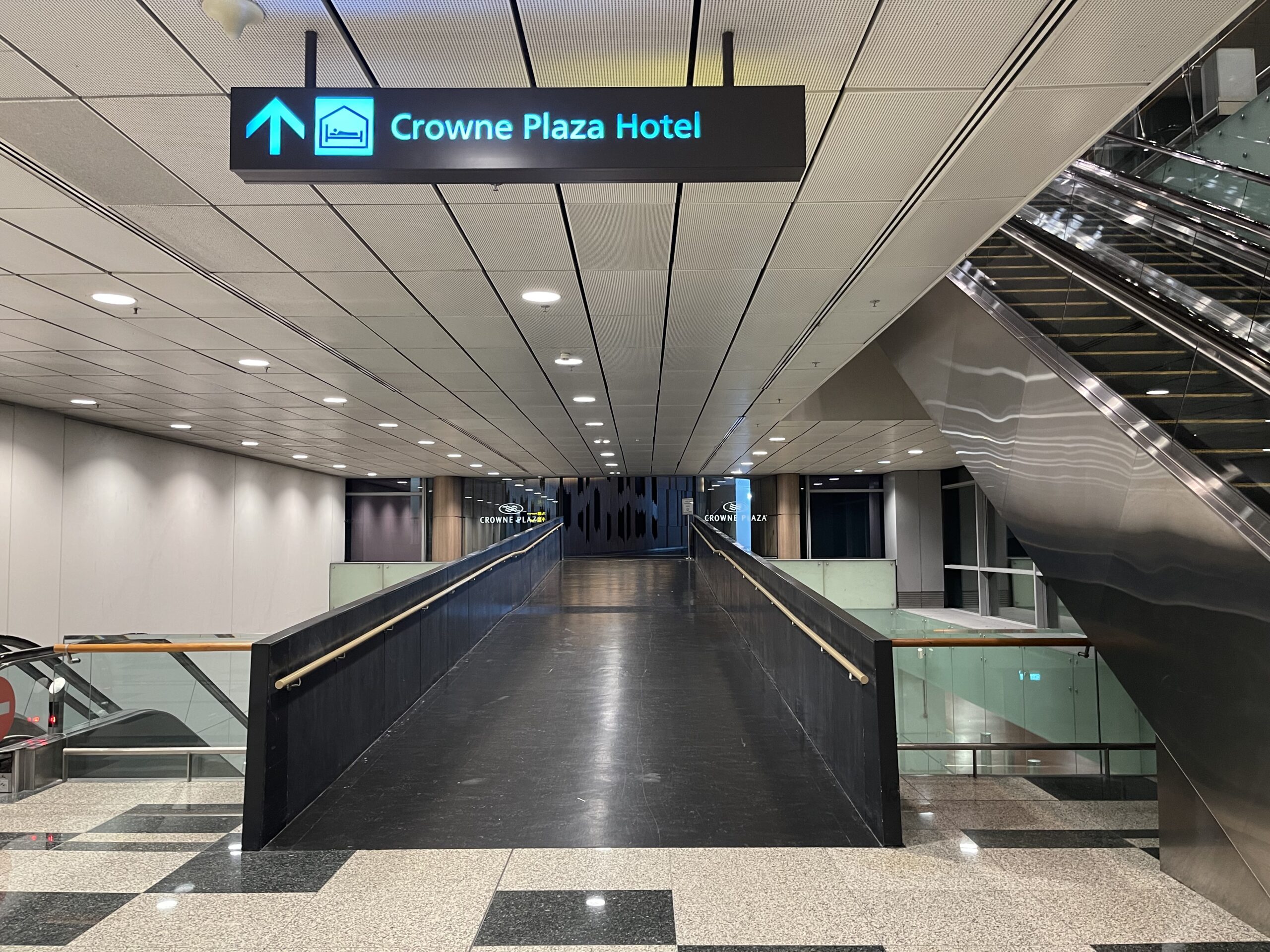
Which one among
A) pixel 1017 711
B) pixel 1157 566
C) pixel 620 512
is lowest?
pixel 1017 711

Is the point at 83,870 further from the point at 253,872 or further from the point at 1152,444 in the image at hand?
the point at 1152,444

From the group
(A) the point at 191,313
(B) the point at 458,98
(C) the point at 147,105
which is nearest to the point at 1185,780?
(B) the point at 458,98

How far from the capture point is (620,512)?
33.2 metres

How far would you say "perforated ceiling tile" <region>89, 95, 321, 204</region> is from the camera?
135 inches

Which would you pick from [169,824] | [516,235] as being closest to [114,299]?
[516,235]

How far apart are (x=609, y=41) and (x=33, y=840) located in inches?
178

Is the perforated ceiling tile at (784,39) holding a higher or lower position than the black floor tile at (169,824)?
higher

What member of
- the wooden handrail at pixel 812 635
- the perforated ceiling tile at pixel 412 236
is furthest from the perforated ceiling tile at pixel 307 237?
the wooden handrail at pixel 812 635

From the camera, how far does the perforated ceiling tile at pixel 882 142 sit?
347cm

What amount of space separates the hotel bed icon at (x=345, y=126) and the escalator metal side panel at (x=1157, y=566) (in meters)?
3.66

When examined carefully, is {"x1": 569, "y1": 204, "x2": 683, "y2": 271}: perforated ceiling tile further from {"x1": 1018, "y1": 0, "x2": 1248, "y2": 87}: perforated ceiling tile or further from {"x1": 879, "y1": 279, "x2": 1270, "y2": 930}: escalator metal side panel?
{"x1": 879, "y1": 279, "x2": 1270, "y2": 930}: escalator metal side panel

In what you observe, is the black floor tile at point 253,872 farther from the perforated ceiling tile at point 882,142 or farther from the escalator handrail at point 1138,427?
the escalator handrail at point 1138,427

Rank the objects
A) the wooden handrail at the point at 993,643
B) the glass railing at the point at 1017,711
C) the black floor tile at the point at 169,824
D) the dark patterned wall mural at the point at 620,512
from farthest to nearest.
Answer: the dark patterned wall mural at the point at 620,512, the wooden handrail at the point at 993,643, the glass railing at the point at 1017,711, the black floor tile at the point at 169,824

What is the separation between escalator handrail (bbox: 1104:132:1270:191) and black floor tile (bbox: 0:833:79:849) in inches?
299
